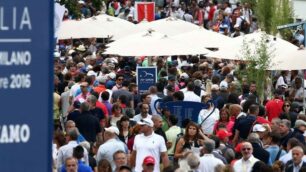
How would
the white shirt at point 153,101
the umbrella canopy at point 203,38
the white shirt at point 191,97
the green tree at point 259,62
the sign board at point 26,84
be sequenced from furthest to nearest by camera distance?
the umbrella canopy at point 203,38
the green tree at point 259,62
the white shirt at point 191,97
the white shirt at point 153,101
the sign board at point 26,84

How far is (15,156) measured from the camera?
4.15 meters

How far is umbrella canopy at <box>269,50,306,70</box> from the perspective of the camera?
965 inches

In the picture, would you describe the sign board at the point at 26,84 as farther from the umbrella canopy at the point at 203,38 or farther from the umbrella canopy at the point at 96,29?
the umbrella canopy at the point at 96,29

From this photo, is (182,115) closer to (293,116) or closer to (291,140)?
(293,116)

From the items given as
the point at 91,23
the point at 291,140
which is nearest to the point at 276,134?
the point at 291,140

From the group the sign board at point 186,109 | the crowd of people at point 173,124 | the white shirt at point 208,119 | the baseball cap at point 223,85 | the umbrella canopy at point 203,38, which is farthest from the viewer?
the umbrella canopy at point 203,38

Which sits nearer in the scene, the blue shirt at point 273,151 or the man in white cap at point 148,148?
the man in white cap at point 148,148

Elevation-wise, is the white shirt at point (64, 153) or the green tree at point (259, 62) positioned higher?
the green tree at point (259, 62)

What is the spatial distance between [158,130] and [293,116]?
13.7 feet

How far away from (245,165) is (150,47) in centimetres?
1259

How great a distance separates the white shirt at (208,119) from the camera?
19.3 meters

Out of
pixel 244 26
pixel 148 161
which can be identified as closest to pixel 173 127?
pixel 148 161

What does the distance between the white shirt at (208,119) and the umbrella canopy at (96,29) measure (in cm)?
1343

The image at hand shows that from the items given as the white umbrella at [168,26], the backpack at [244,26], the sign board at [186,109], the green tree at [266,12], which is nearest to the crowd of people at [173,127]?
the sign board at [186,109]
